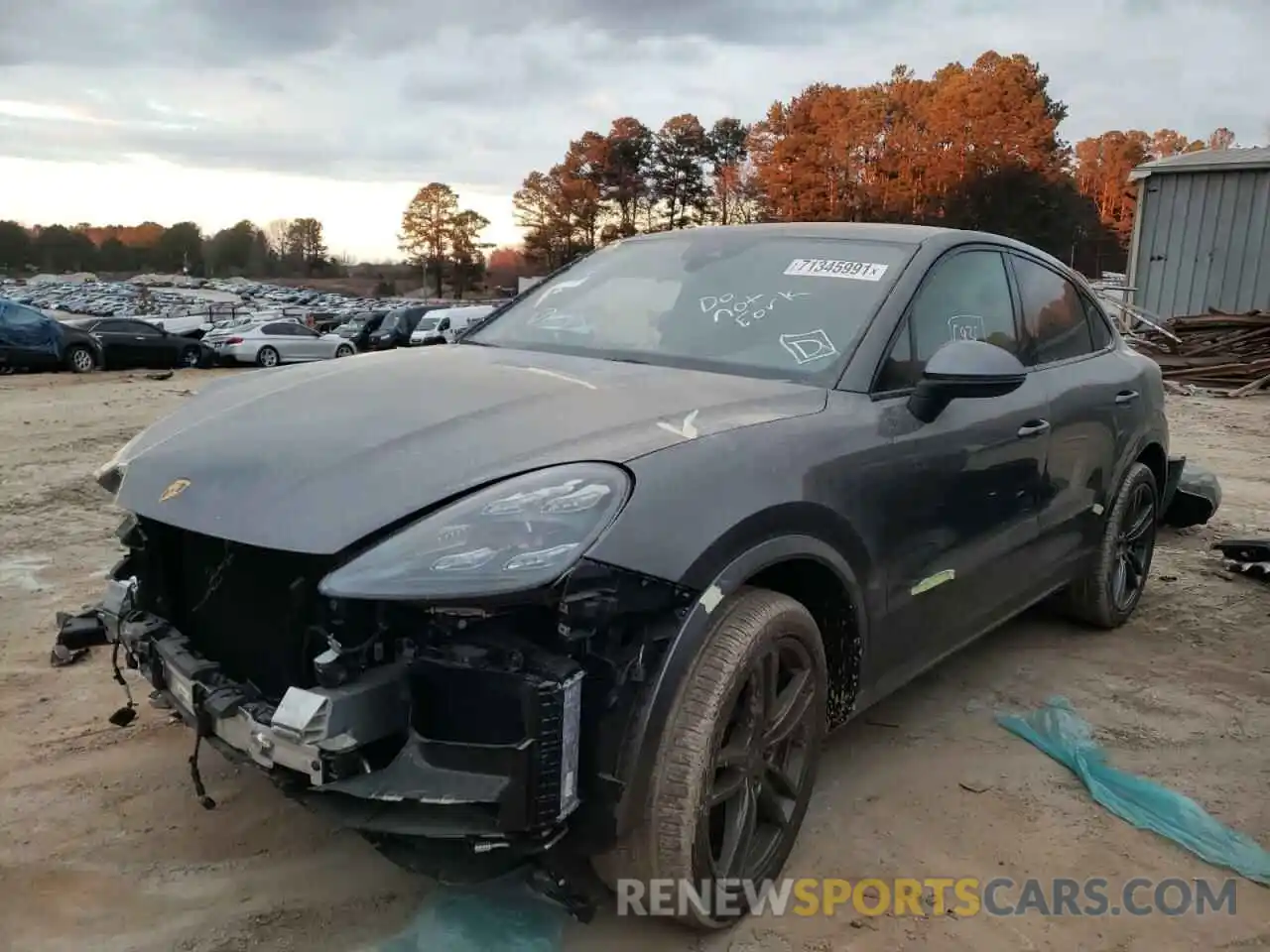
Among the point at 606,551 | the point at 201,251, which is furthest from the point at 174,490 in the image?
the point at 201,251

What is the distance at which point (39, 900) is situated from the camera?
241 cm

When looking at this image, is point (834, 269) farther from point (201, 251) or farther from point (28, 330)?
point (201, 251)

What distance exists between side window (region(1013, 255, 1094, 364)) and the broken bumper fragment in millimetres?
2600

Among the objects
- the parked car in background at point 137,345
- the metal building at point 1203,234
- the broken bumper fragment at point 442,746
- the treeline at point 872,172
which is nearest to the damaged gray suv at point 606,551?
the broken bumper fragment at point 442,746

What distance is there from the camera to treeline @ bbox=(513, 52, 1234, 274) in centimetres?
4962

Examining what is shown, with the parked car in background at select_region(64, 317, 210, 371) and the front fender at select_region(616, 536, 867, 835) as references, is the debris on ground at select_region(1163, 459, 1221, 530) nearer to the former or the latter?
the front fender at select_region(616, 536, 867, 835)

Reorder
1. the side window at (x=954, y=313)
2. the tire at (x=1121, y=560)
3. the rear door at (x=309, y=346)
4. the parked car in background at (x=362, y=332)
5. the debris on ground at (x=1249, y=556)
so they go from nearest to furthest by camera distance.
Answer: the side window at (x=954, y=313) → the tire at (x=1121, y=560) → the debris on ground at (x=1249, y=556) → the rear door at (x=309, y=346) → the parked car in background at (x=362, y=332)

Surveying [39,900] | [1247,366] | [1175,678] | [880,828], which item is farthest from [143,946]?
[1247,366]

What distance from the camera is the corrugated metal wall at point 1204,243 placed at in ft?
54.8

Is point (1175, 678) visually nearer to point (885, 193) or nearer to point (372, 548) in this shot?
point (372, 548)

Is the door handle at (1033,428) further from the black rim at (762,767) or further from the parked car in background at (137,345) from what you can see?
the parked car in background at (137,345)

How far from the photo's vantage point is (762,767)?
240cm

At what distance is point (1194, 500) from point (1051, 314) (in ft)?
8.92

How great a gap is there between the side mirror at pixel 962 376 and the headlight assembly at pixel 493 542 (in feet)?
3.69
